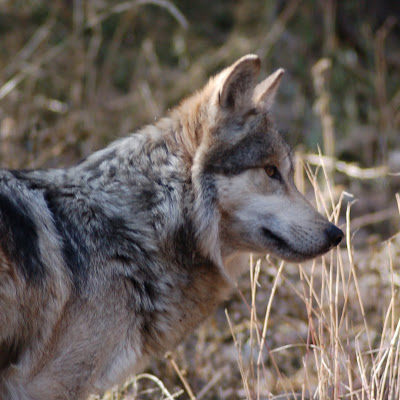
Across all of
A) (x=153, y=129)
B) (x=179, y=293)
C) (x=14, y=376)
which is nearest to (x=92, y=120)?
(x=153, y=129)

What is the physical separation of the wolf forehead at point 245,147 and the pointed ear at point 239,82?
101mm

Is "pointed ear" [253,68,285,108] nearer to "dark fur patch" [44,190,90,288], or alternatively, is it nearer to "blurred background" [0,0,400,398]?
"dark fur patch" [44,190,90,288]

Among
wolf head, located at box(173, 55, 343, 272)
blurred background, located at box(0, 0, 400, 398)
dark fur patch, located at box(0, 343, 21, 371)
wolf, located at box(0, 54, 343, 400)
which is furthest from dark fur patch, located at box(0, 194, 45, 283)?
blurred background, located at box(0, 0, 400, 398)

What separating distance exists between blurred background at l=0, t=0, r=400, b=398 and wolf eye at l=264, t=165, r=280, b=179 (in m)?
1.98

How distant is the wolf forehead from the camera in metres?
3.24

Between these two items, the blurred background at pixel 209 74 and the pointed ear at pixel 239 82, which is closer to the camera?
the pointed ear at pixel 239 82

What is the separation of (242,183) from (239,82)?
529 mm

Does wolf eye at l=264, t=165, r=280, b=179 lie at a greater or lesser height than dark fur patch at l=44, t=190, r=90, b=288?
lesser

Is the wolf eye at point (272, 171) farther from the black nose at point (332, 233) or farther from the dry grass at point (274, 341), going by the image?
the dry grass at point (274, 341)

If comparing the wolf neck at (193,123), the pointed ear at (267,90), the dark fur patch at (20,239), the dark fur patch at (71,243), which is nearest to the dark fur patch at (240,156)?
the wolf neck at (193,123)

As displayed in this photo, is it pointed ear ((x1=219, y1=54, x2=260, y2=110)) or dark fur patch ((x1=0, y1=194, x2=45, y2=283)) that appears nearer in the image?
dark fur patch ((x1=0, y1=194, x2=45, y2=283))

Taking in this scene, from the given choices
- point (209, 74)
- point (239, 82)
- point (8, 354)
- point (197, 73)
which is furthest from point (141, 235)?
point (209, 74)

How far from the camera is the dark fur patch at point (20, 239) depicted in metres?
2.74

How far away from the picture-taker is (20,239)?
2.79m
